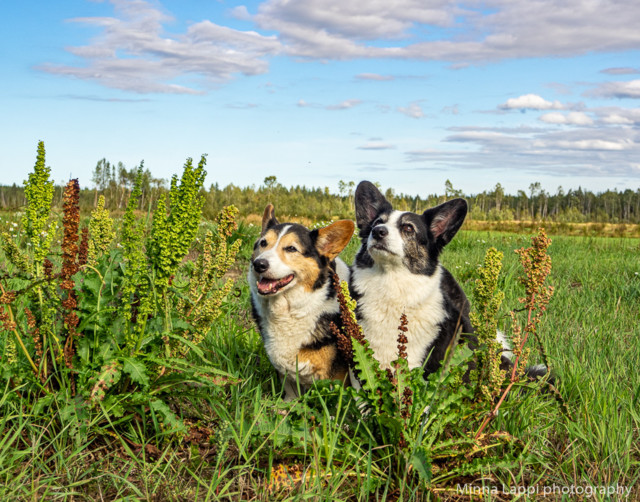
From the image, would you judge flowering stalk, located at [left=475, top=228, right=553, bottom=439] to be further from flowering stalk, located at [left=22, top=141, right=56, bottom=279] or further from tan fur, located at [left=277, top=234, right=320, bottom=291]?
flowering stalk, located at [left=22, top=141, right=56, bottom=279]

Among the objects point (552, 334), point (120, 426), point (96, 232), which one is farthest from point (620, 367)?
A: point (96, 232)

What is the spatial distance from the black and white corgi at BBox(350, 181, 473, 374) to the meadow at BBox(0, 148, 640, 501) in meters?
0.69

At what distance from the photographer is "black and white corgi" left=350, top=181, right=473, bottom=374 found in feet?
12.8

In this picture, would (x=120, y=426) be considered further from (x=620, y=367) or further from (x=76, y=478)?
(x=620, y=367)

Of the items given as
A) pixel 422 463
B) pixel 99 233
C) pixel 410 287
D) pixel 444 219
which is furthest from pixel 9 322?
pixel 444 219

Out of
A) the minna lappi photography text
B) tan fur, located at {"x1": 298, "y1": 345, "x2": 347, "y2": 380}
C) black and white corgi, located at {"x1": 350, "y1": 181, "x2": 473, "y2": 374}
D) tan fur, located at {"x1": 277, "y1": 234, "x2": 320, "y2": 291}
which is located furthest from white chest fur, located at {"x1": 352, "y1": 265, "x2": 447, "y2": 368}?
→ the minna lappi photography text

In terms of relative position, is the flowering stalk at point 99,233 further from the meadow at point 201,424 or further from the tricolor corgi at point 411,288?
the tricolor corgi at point 411,288

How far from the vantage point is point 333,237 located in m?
4.00

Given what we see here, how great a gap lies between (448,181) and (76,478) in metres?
12.7

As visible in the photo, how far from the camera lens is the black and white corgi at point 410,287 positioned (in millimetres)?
3896

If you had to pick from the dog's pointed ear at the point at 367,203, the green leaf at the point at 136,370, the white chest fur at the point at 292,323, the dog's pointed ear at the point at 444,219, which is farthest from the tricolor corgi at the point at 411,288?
the green leaf at the point at 136,370

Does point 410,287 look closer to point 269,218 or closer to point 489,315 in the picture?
point 489,315

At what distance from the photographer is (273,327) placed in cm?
402

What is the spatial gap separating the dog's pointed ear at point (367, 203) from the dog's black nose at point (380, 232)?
61 cm
